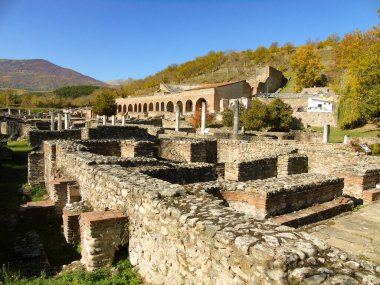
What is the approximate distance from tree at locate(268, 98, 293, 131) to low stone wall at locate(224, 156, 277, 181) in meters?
23.5

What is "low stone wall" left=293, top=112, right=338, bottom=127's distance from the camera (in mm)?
37969

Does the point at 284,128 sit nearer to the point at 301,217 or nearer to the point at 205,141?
the point at 205,141

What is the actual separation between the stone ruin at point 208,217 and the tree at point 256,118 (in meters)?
22.3

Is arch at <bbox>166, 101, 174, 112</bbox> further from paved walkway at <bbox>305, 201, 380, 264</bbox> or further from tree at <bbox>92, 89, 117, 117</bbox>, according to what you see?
paved walkway at <bbox>305, 201, 380, 264</bbox>

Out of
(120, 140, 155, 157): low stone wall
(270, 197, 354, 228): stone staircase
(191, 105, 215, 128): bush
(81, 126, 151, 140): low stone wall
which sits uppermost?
(191, 105, 215, 128): bush

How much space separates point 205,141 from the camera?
13.4 meters

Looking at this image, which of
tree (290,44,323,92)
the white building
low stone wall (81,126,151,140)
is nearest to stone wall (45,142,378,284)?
low stone wall (81,126,151,140)

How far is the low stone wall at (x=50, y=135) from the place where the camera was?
16453 mm

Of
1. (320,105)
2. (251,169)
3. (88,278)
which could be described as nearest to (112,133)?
(251,169)

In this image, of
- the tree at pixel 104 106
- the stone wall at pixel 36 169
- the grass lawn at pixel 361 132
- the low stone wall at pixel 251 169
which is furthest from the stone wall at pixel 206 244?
the tree at pixel 104 106

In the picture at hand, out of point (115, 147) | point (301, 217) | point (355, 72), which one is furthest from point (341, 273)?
point (355, 72)

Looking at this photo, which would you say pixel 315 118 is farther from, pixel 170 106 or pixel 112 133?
pixel 170 106

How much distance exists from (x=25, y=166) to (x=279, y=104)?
25678 millimetres

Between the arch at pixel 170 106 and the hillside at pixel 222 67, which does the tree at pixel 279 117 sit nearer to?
the arch at pixel 170 106
